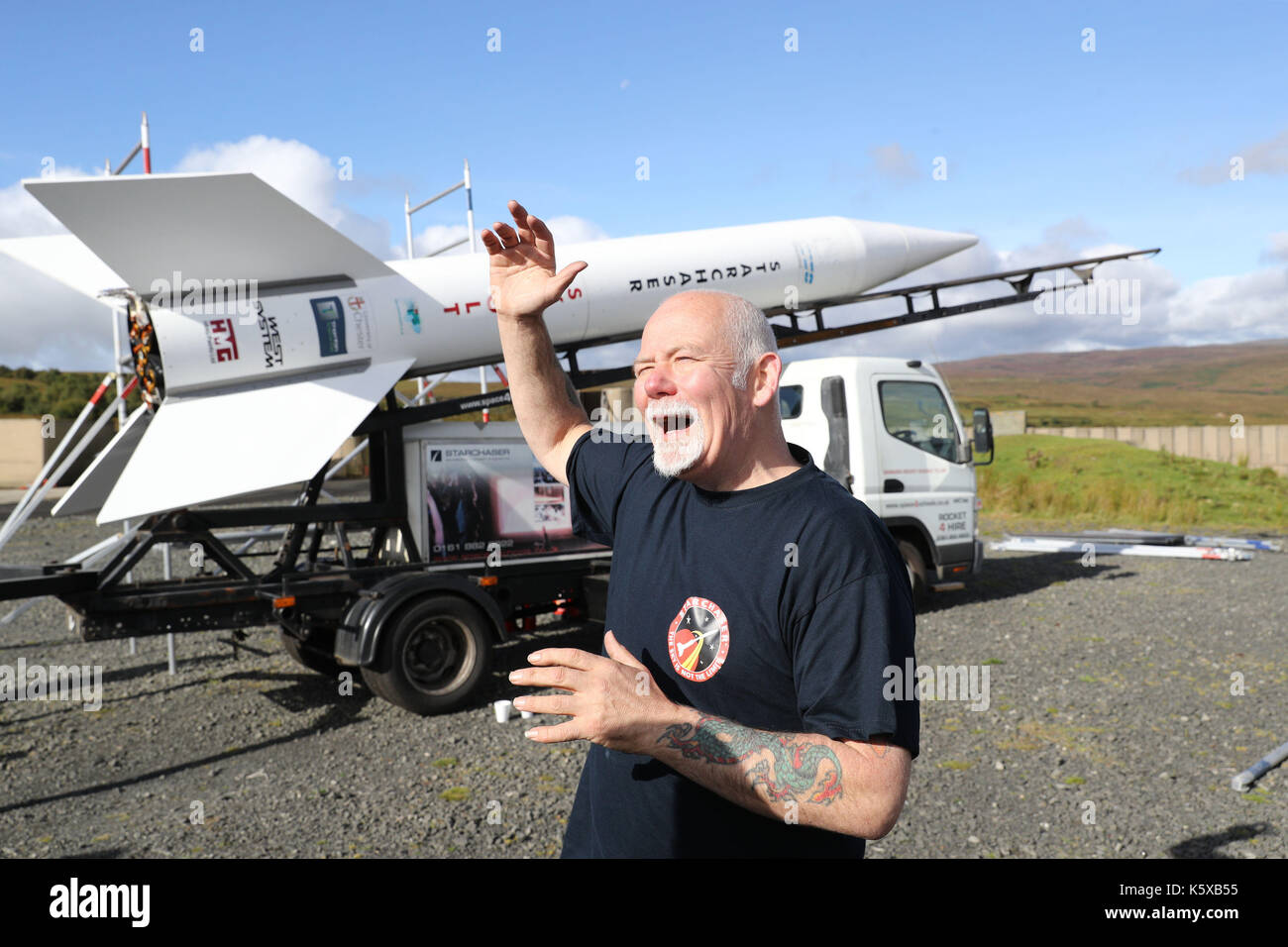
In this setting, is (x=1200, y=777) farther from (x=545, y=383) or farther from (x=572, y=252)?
(x=572, y=252)

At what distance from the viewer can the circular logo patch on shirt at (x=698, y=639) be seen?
1649 millimetres

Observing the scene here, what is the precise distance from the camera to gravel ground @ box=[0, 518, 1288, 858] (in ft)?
13.7

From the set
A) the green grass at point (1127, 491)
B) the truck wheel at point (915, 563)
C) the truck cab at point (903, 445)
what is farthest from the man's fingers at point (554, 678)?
the green grass at point (1127, 491)

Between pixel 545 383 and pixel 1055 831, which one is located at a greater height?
pixel 545 383

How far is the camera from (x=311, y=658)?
6.70m

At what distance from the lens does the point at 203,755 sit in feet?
17.9

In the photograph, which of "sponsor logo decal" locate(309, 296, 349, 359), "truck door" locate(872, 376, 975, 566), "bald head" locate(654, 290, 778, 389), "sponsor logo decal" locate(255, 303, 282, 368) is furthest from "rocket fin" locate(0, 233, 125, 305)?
"truck door" locate(872, 376, 975, 566)

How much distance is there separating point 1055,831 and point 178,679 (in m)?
6.38

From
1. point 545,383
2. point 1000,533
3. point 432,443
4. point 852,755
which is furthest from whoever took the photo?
point 1000,533

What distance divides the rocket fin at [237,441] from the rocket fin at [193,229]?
74cm

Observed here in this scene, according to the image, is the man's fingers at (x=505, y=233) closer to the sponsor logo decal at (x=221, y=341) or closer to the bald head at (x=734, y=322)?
the bald head at (x=734, y=322)

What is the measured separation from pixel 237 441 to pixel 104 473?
1.64 metres
